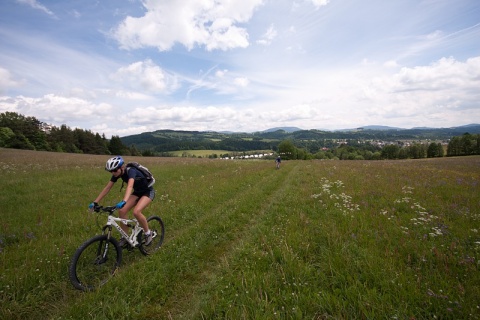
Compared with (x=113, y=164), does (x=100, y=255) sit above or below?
below

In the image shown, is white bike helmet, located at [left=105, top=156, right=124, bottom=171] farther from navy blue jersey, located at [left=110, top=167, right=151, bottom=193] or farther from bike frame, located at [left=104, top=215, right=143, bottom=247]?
bike frame, located at [left=104, top=215, right=143, bottom=247]

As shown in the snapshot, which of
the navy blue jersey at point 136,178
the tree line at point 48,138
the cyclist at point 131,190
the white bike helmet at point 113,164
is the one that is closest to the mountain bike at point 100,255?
the cyclist at point 131,190

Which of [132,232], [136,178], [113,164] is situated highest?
[113,164]

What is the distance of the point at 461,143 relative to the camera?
67938mm

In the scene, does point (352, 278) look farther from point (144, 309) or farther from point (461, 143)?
point (461, 143)

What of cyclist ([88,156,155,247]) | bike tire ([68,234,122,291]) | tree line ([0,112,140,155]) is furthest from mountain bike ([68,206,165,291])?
tree line ([0,112,140,155])

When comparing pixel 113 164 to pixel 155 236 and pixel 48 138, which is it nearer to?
pixel 155 236

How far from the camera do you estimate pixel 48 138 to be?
2766 inches

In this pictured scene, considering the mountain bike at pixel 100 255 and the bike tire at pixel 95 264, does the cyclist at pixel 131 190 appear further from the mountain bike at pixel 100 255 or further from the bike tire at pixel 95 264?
the bike tire at pixel 95 264

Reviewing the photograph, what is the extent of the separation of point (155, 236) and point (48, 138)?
88877mm

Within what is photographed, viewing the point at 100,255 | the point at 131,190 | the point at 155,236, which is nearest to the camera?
the point at 100,255

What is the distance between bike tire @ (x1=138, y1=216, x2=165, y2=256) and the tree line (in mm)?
76973

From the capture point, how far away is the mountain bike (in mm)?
4825

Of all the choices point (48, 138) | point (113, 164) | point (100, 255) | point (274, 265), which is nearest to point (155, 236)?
point (100, 255)
